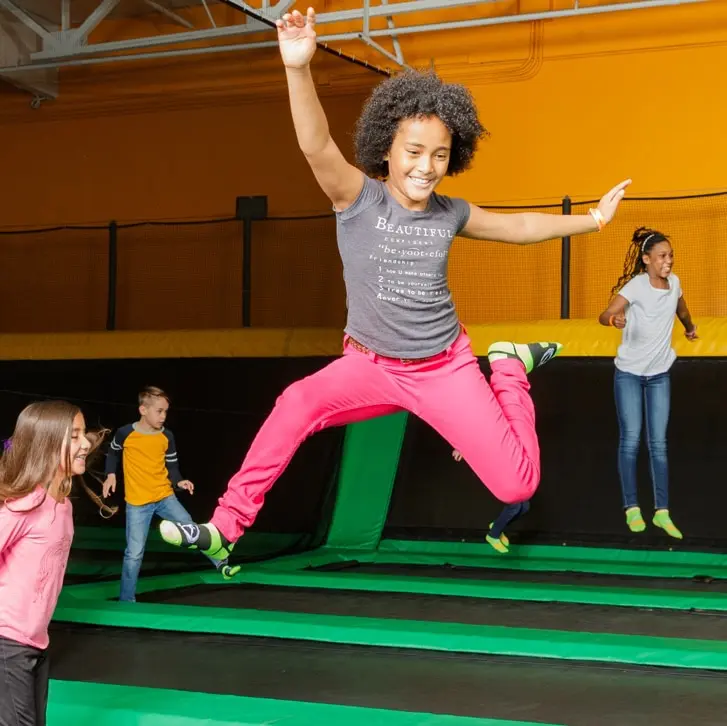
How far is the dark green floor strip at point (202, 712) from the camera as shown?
8.49ft

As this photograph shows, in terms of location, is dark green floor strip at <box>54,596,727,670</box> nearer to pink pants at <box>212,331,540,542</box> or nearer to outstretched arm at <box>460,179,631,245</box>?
pink pants at <box>212,331,540,542</box>

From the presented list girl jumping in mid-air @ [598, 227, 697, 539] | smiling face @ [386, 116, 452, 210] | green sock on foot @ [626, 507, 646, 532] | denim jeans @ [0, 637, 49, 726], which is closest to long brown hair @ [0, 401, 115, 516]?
denim jeans @ [0, 637, 49, 726]

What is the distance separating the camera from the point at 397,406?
2.46 m

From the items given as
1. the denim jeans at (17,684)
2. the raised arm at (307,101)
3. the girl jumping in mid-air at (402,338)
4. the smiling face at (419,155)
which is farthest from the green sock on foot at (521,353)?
the denim jeans at (17,684)

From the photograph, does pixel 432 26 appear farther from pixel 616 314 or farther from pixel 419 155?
pixel 419 155

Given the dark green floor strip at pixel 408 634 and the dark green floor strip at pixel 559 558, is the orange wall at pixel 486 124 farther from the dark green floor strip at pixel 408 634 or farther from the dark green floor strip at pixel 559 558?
the dark green floor strip at pixel 408 634

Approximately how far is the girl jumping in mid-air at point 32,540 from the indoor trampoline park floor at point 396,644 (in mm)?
542

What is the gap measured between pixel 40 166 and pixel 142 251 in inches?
65.8

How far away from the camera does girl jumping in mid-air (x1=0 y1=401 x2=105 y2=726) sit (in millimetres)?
2186

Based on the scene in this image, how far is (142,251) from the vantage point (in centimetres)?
810

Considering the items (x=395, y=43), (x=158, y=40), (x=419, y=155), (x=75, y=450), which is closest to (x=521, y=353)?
(x=419, y=155)

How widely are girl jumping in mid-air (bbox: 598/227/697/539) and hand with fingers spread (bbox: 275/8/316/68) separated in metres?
2.85

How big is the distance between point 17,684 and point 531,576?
3.43 meters

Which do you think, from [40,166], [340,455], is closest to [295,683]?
[340,455]
